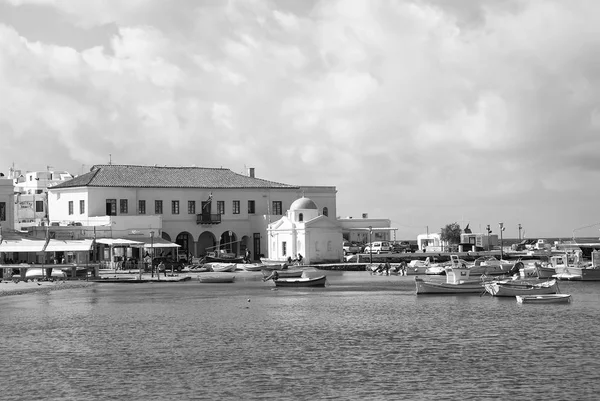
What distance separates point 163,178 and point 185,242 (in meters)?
7.00

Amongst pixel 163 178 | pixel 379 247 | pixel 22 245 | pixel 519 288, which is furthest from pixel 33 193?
pixel 519 288

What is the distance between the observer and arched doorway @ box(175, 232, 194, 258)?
10269 cm

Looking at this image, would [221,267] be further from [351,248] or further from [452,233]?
[452,233]

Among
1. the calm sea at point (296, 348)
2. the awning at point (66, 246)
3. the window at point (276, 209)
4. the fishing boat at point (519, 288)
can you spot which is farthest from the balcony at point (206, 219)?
the fishing boat at point (519, 288)

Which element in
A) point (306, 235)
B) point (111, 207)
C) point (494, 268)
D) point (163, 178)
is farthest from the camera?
point (163, 178)

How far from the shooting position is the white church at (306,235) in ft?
325

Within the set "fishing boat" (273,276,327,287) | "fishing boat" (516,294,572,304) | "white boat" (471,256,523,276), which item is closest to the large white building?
"fishing boat" (273,276,327,287)

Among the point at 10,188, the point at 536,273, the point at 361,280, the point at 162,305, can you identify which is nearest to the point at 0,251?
the point at 10,188

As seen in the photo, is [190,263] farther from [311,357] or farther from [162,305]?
[311,357]

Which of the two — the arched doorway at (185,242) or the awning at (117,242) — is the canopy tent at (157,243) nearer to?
the awning at (117,242)

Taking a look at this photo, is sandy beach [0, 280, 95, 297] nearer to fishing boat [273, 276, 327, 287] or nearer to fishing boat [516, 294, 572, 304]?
fishing boat [273, 276, 327, 287]

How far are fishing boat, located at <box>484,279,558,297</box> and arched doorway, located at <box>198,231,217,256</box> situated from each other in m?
45.4

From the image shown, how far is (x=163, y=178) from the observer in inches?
4067

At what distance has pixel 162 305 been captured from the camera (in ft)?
191
